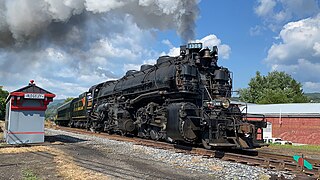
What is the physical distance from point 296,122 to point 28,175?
92.4 ft

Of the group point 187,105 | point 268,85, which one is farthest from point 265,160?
point 268,85

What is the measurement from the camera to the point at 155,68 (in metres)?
16.3

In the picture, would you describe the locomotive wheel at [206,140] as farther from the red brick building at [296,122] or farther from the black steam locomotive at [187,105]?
the red brick building at [296,122]

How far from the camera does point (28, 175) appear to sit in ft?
24.8

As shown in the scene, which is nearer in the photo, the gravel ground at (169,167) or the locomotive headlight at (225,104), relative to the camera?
the gravel ground at (169,167)

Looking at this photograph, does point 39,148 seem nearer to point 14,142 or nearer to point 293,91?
point 14,142

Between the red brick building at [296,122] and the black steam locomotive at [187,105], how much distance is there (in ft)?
59.7

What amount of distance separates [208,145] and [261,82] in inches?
2476

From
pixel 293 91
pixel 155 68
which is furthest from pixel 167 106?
pixel 293 91

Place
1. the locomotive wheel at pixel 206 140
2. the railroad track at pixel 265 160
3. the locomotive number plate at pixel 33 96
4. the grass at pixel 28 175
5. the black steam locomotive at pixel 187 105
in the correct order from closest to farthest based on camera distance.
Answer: the grass at pixel 28 175
the railroad track at pixel 265 160
the black steam locomotive at pixel 187 105
the locomotive wheel at pixel 206 140
the locomotive number plate at pixel 33 96

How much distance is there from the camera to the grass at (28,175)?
7.24 m

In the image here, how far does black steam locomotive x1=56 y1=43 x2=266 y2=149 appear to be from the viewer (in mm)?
11734

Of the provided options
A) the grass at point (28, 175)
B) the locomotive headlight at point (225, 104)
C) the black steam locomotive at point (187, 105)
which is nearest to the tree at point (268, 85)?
the black steam locomotive at point (187, 105)

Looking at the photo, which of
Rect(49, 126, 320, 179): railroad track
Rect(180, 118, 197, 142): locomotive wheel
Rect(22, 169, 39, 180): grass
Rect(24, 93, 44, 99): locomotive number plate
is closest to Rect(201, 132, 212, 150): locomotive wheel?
Rect(49, 126, 320, 179): railroad track
